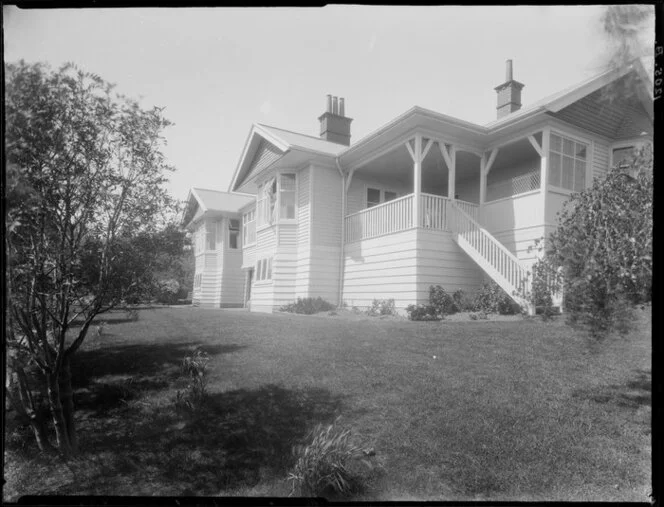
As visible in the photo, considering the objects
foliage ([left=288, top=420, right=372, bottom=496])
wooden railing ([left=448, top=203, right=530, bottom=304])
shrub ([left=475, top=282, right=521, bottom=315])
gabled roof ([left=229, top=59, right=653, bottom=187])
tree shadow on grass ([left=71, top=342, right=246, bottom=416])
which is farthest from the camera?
shrub ([left=475, top=282, right=521, bottom=315])

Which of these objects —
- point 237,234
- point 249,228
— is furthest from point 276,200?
point 237,234

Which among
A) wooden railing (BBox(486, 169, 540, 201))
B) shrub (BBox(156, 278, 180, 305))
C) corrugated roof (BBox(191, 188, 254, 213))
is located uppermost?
wooden railing (BBox(486, 169, 540, 201))

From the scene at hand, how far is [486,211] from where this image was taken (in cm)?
482

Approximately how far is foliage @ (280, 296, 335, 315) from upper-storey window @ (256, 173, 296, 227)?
89 centimetres

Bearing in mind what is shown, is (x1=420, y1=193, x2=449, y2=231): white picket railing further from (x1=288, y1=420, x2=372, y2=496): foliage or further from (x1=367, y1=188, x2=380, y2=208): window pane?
(x1=288, y1=420, x2=372, y2=496): foliage

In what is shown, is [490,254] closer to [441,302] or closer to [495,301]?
[495,301]

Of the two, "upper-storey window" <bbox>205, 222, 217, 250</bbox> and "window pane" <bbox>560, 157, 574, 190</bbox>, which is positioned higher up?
"window pane" <bbox>560, 157, 574, 190</bbox>

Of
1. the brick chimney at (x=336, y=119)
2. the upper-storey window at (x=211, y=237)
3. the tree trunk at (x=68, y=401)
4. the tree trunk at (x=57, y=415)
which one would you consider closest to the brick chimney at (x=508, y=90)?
the brick chimney at (x=336, y=119)

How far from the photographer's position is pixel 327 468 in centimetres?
224

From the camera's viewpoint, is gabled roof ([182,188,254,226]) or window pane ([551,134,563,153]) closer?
gabled roof ([182,188,254,226])

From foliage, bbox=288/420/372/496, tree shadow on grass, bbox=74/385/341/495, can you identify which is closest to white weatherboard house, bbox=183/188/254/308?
tree shadow on grass, bbox=74/385/341/495

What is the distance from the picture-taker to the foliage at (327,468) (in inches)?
86.3

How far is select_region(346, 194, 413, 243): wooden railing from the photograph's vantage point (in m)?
4.38

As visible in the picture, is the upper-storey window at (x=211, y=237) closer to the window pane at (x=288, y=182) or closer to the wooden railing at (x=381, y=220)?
the window pane at (x=288, y=182)
